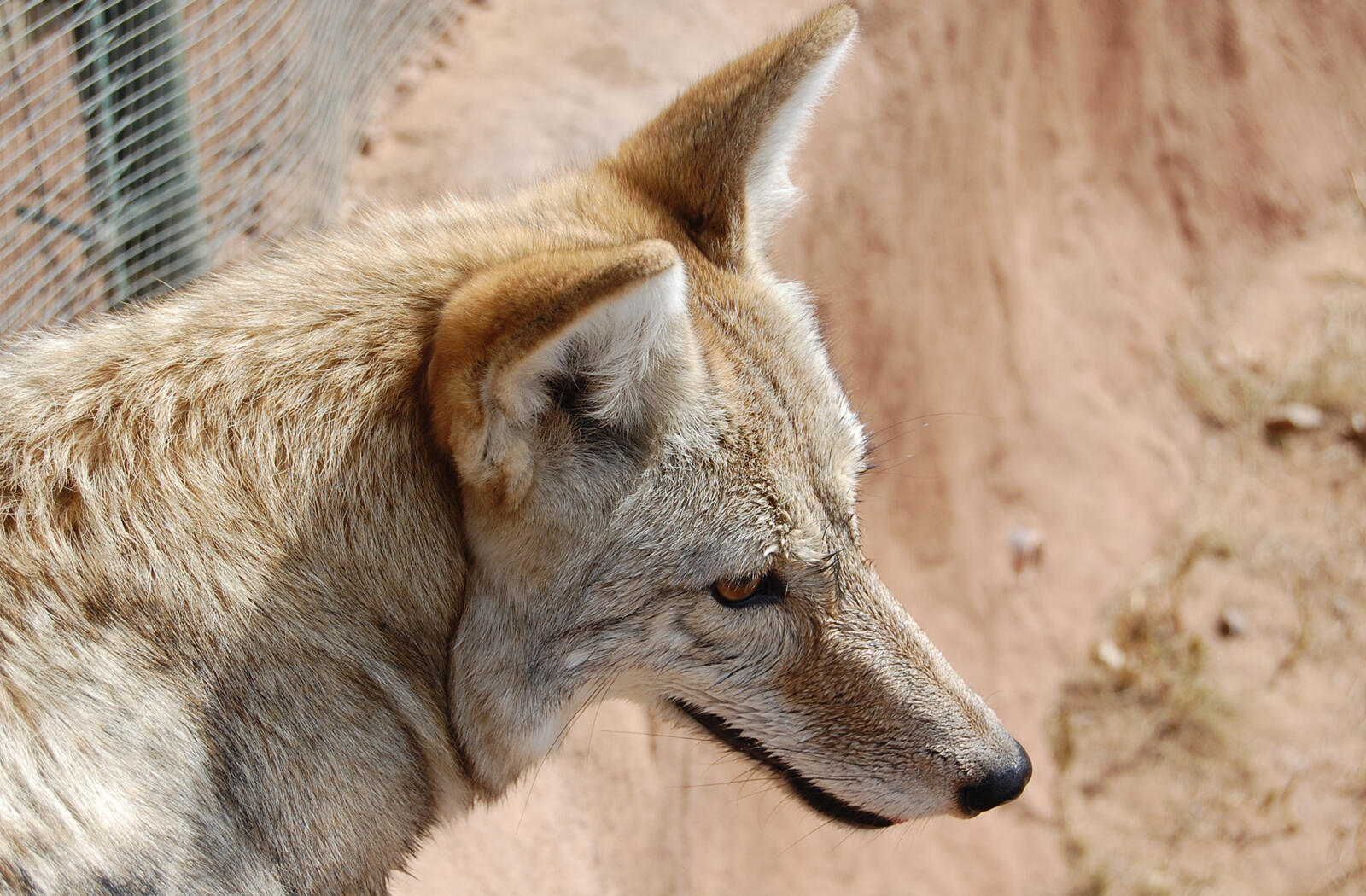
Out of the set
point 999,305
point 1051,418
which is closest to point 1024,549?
point 1051,418

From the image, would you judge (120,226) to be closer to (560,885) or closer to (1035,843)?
(560,885)

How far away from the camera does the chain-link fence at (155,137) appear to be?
3.71 m

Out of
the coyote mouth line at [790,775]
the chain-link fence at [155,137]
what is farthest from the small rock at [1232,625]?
the chain-link fence at [155,137]

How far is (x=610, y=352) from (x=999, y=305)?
5706mm

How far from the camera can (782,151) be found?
3.15 m

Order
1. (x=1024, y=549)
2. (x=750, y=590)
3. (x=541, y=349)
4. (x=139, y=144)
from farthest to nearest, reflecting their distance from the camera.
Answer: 1. (x=1024, y=549)
2. (x=139, y=144)
3. (x=750, y=590)
4. (x=541, y=349)

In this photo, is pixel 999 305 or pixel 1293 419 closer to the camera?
pixel 999 305

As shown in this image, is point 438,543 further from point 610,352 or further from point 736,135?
point 736,135

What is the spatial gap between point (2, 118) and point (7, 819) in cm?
246

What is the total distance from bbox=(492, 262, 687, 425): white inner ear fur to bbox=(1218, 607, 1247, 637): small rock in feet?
19.8

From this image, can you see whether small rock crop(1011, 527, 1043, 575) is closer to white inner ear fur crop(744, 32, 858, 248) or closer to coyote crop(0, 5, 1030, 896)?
coyote crop(0, 5, 1030, 896)

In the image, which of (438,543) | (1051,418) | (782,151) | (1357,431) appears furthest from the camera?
(1357,431)

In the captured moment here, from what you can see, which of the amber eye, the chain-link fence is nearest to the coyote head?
the amber eye

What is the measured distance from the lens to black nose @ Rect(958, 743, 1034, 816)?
2969 millimetres
